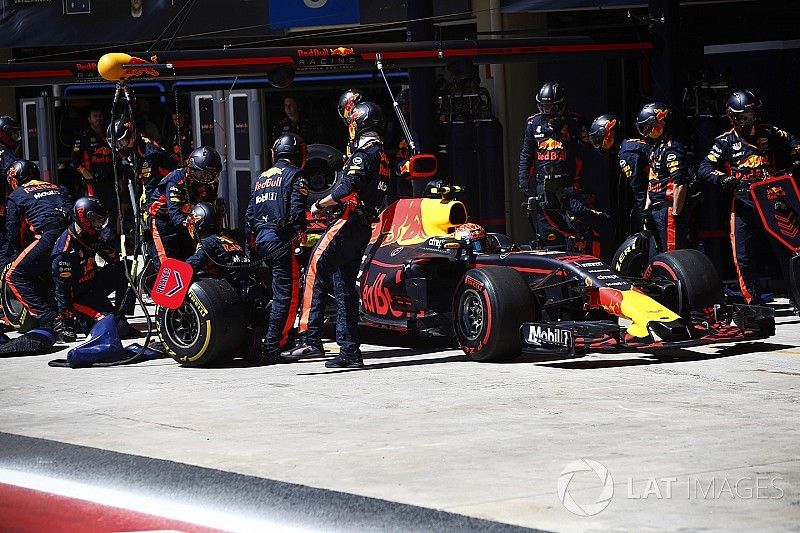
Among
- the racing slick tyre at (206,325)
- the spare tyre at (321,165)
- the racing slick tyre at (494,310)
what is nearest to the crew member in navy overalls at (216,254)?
the racing slick tyre at (206,325)

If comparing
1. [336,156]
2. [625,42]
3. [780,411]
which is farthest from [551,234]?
[780,411]

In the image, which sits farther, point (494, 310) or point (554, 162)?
point (554, 162)

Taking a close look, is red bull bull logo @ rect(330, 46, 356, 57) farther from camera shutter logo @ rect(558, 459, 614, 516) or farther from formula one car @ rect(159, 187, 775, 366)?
camera shutter logo @ rect(558, 459, 614, 516)

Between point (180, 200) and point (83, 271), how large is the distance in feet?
5.18

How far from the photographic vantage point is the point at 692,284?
11.6 meters

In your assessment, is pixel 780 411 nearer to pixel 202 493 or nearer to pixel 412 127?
pixel 202 493

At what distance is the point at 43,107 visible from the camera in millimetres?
22562

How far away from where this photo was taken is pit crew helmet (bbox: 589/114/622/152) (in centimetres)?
1499

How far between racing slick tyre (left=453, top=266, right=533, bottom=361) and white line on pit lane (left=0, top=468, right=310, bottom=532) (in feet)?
13.8

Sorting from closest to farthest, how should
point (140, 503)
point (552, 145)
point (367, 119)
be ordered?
1. point (140, 503)
2. point (367, 119)
3. point (552, 145)

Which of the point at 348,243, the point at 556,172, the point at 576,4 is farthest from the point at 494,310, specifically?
the point at 576,4

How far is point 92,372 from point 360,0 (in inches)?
359

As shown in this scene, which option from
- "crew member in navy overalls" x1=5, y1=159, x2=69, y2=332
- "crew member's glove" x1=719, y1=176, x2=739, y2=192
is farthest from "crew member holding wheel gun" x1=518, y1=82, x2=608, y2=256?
"crew member in navy overalls" x1=5, y1=159, x2=69, y2=332

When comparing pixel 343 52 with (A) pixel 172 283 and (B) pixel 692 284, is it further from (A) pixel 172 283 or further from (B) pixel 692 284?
(B) pixel 692 284
